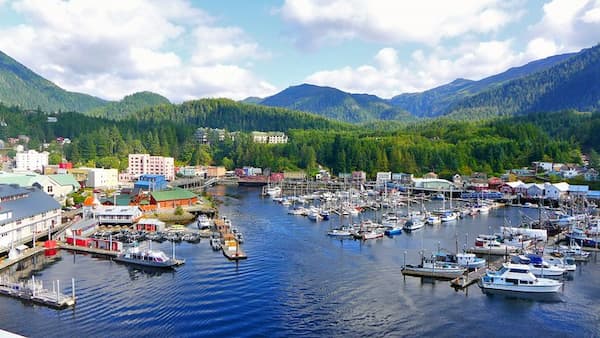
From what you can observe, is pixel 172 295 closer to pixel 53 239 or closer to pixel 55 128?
pixel 53 239

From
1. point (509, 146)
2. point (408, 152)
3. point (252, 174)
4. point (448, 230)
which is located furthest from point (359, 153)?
point (448, 230)

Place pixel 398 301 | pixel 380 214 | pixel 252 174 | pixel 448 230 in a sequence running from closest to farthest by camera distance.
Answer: pixel 398 301
pixel 448 230
pixel 380 214
pixel 252 174

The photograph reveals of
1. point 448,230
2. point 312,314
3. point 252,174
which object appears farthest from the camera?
point 252,174

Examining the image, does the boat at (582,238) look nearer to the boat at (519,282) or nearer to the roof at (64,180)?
the boat at (519,282)

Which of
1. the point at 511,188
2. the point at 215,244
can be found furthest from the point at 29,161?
the point at 511,188

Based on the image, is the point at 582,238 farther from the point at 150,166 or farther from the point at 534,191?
the point at 150,166
